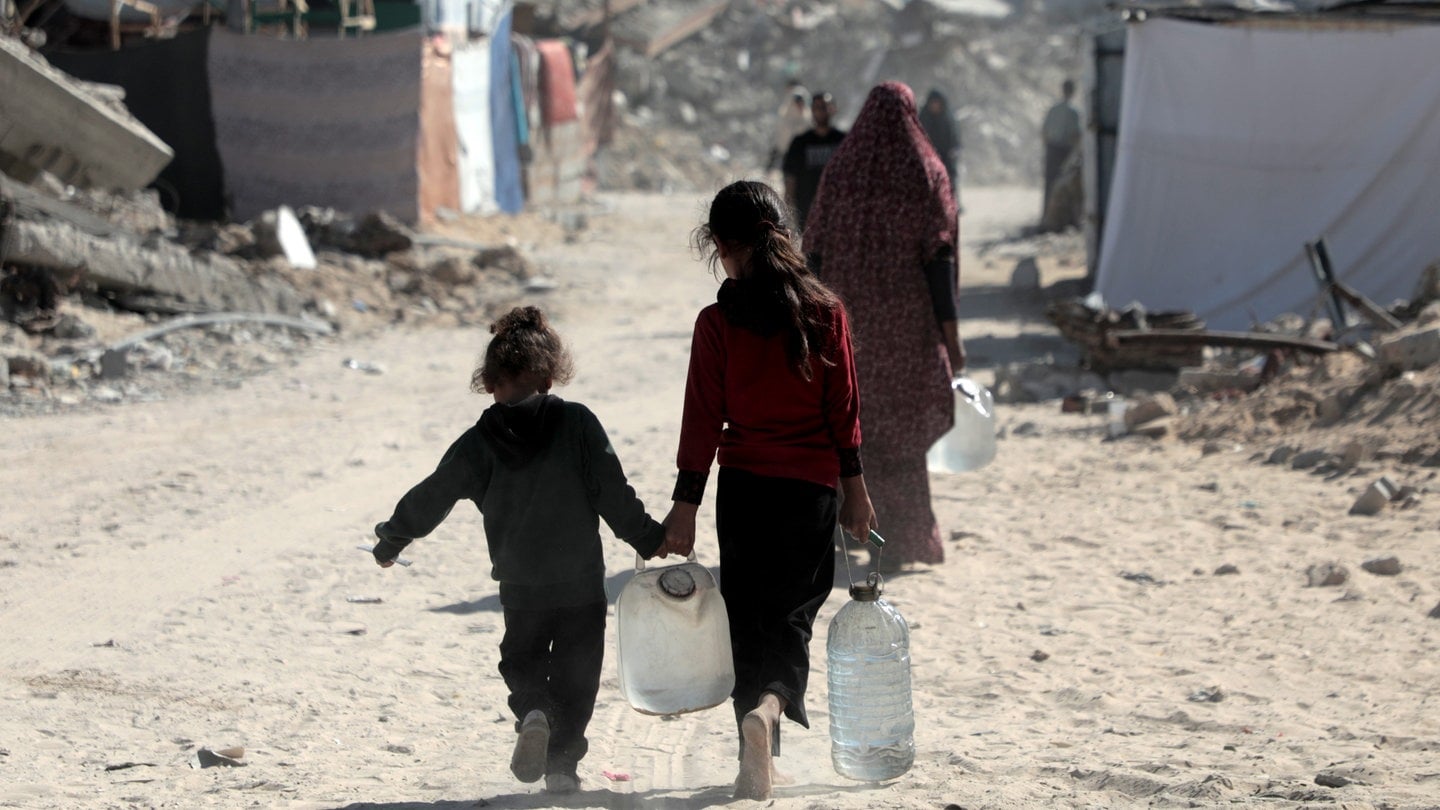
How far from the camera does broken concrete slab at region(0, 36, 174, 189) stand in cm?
1031

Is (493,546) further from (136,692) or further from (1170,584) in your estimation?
(1170,584)

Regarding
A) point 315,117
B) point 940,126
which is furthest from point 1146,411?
point 315,117

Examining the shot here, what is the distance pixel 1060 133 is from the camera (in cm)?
1752

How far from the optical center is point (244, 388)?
874cm

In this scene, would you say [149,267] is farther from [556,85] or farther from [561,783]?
[556,85]

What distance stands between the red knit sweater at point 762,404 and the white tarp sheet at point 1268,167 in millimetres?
7902

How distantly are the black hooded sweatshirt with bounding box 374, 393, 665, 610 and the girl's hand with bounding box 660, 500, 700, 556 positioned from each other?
2 cm

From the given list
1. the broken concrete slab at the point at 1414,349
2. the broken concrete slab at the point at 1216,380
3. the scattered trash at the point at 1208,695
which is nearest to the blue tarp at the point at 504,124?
the broken concrete slab at the point at 1216,380

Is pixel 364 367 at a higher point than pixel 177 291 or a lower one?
lower

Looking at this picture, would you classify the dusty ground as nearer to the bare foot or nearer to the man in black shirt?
the bare foot

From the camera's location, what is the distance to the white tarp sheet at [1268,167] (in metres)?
9.85

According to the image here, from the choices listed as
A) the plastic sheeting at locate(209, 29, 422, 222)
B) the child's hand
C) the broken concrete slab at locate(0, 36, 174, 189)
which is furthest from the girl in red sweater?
the plastic sheeting at locate(209, 29, 422, 222)

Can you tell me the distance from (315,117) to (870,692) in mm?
12343

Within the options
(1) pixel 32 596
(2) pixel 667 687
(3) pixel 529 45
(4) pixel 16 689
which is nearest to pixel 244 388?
(1) pixel 32 596
